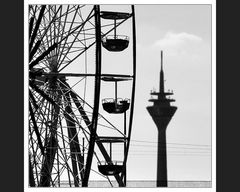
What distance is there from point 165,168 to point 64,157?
199 feet

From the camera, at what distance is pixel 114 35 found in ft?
74.1

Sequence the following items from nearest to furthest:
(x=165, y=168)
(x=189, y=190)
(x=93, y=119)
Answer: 1. (x=189, y=190)
2. (x=93, y=119)
3. (x=165, y=168)

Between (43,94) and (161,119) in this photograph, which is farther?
A: (161,119)

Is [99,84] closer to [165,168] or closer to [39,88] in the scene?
[39,88]

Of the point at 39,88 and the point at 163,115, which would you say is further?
the point at 163,115

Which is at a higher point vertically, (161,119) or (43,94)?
(43,94)

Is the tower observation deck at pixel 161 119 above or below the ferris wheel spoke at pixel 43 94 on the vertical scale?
below

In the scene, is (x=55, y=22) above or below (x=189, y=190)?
above

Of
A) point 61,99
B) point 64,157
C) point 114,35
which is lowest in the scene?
point 64,157

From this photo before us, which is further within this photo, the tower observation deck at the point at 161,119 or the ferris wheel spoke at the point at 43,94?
the tower observation deck at the point at 161,119

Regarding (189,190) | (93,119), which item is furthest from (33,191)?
(93,119)

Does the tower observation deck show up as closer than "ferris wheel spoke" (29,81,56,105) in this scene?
No

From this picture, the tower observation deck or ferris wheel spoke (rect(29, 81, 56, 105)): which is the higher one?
ferris wheel spoke (rect(29, 81, 56, 105))

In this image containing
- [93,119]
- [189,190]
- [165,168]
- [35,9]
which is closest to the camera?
[189,190]
